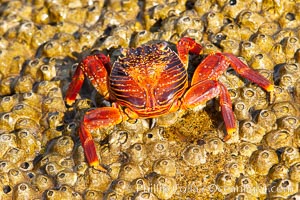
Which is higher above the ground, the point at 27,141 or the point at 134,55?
the point at 134,55

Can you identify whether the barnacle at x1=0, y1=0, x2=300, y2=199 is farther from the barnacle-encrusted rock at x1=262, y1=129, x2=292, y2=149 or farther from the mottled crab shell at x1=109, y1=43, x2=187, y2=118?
the mottled crab shell at x1=109, y1=43, x2=187, y2=118

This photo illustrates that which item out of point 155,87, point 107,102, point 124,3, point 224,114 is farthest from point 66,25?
point 224,114

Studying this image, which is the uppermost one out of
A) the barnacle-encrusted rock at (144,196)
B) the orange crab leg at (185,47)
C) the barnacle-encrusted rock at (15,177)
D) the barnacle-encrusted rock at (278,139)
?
the orange crab leg at (185,47)

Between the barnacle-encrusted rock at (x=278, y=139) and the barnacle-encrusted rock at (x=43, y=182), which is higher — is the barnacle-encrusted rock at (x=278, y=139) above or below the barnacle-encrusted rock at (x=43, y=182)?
above

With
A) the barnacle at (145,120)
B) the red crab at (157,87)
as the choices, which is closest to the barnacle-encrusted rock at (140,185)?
the barnacle at (145,120)

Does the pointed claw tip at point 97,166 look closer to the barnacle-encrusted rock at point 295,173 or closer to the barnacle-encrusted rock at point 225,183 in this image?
the barnacle-encrusted rock at point 225,183

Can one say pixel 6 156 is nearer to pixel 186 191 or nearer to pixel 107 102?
pixel 107 102

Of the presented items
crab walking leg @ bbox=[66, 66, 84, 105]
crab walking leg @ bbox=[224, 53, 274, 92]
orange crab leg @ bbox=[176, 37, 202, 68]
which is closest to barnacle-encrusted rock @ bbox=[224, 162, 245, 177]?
crab walking leg @ bbox=[224, 53, 274, 92]

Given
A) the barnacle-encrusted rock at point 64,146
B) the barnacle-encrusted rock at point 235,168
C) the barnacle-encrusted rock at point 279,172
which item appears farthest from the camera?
the barnacle-encrusted rock at point 64,146
